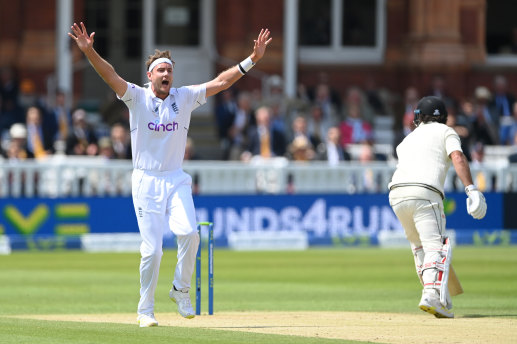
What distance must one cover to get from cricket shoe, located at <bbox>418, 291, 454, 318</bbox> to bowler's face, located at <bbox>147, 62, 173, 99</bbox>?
277cm

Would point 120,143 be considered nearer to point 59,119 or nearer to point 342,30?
point 59,119

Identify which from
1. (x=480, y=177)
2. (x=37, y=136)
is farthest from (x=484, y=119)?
(x=37, y=136)

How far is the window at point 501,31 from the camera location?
93.4ft

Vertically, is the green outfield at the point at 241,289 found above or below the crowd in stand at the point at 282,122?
below

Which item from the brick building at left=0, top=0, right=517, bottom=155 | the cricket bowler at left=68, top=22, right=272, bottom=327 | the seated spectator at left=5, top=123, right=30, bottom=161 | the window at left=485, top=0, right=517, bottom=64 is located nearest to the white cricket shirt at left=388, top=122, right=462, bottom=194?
the cricket bowler at left=68, top=22, right=272, bottom=327

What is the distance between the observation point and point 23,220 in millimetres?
19531

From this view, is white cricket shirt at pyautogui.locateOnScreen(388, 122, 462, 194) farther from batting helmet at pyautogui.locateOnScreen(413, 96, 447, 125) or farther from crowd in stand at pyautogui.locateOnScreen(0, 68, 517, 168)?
crowd in stand at pyautogui.locateOnScreen(0, 68, 517, 168)

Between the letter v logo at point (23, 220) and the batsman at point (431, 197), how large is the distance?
945cm

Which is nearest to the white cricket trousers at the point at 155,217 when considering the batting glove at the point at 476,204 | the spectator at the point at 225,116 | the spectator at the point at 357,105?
the batting glove at the point at 476,204

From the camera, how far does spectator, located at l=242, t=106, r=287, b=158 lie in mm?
22136

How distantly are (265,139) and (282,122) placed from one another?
1278mm

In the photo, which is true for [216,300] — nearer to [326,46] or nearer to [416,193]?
[416,193]

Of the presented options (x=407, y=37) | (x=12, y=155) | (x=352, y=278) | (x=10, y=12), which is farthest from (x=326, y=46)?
Answer: (x=352, y=278)

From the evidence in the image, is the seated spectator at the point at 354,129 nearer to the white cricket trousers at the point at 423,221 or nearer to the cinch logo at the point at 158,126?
the white cricket trousers at the point at 423,221
